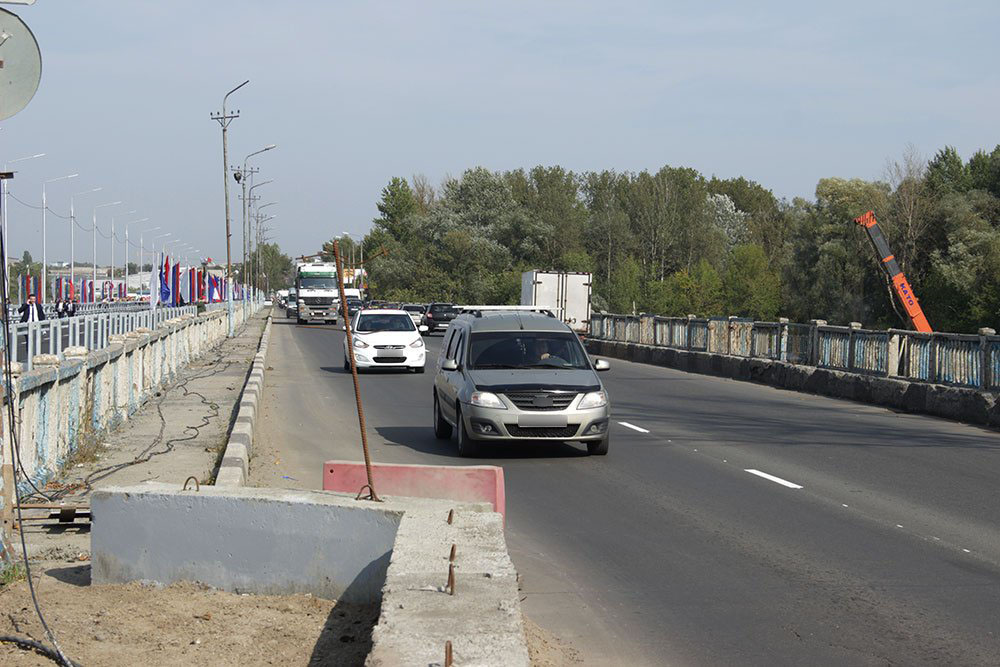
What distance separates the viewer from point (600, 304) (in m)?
73.1

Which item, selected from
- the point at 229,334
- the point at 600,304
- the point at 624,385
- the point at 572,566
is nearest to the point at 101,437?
the point at 572,566

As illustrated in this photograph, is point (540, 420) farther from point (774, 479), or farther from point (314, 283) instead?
point (314, 283)

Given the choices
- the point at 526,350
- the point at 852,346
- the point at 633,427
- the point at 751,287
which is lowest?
the point at 633,427

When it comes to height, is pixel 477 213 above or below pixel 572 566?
above

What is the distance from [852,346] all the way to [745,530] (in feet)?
51.9

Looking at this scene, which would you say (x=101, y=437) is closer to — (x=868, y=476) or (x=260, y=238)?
(x=868, y=476)

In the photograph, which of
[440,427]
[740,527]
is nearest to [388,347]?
[440,427]

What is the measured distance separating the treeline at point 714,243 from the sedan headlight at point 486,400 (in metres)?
31.5

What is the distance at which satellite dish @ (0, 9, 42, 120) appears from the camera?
6.45m

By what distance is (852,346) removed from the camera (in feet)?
79.7

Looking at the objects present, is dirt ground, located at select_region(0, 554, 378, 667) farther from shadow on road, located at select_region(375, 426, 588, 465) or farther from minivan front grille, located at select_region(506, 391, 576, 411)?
minivan front grille, located at select_region(506, 391, 576, 411)

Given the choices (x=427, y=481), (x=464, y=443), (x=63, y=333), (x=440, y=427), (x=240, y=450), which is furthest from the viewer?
(x=63, y=333)

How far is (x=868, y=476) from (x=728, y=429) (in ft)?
15.8

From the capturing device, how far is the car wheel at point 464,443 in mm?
14039
